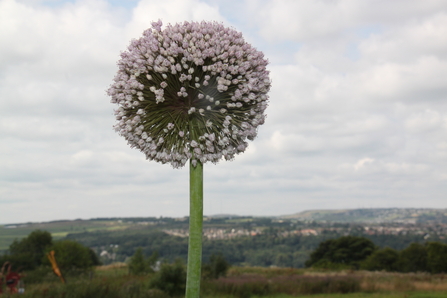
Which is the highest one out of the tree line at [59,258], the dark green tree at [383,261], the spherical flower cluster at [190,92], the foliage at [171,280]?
the spherical flower cluster at [190,92]

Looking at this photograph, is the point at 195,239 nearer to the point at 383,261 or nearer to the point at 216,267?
the point at 216,267

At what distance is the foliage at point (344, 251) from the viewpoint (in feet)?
298

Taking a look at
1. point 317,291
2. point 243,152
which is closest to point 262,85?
point 243,152

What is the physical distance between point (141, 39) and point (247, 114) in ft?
5.44

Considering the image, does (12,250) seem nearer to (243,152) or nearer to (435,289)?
(435,289)

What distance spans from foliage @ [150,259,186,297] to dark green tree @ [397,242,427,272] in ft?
186

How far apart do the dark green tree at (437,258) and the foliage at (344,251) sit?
69.2 feet

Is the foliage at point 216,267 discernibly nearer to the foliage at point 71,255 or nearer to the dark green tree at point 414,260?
the foliage at point 71,255

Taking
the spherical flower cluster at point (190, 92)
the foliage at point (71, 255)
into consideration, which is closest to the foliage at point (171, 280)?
the spherical flower cluster at point (190, 92)

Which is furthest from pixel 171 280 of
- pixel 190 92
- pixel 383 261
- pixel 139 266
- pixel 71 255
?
pixel 383 261

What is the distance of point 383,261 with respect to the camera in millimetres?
77062

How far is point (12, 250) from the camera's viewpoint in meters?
93.5

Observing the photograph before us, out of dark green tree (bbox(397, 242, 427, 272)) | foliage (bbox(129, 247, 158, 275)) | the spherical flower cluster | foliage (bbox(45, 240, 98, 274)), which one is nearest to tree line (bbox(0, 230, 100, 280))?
foliage (bbox(45, 240, 98, 274))

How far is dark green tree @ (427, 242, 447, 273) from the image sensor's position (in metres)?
66.4
